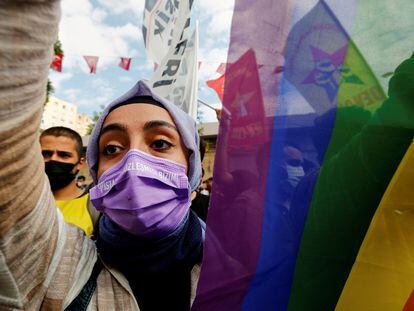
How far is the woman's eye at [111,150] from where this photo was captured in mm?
1158

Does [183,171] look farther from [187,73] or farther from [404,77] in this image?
[187,73]

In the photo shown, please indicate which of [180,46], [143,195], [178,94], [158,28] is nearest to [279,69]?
[143,195]

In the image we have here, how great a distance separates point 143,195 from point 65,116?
6898cm

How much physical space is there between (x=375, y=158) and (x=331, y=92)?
152mm

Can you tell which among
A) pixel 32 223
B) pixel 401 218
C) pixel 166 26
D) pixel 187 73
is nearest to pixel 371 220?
pixel 401 218

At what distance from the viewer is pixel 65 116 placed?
2527 inches

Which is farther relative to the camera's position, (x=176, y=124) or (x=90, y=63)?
(x=90, y=63)

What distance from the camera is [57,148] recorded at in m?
2.66

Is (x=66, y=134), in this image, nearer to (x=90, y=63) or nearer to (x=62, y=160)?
(x=62, y=160)

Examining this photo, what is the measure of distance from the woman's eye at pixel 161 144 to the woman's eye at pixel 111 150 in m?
0.12

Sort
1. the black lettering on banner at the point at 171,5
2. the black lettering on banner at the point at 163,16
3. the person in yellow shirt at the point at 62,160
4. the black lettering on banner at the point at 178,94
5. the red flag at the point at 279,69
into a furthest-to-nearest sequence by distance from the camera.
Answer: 1. the black lettering on banner at the point at 163,16
2. the black lettering on banner at the point at 171,5
3. the black lettering on banner at the point at 178,94
4. the person in yellow shirt at the point at 62,160
5. the red flag at the point at 279,69

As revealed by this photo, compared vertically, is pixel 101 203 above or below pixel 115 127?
below

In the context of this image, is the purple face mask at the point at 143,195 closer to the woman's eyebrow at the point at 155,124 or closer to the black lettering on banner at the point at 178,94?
the woman's eyebrow at the point at 155,124

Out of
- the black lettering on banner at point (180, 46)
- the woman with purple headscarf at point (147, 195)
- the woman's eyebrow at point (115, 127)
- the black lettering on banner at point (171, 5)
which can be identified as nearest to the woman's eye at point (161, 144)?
the woman with purple headscarf at point (147, 195)
